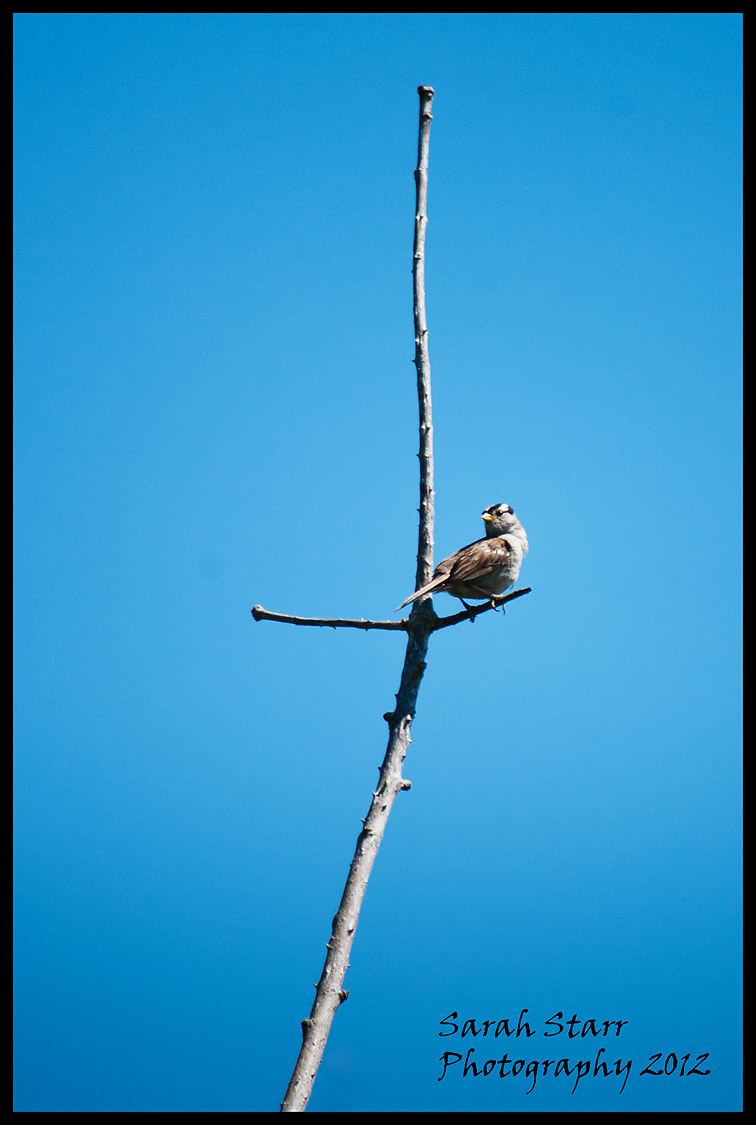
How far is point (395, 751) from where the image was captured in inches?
120

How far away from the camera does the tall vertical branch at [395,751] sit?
2.70m

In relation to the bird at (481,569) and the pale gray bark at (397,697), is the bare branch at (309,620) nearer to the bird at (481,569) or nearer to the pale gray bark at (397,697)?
the pale gray bark at (397,697)

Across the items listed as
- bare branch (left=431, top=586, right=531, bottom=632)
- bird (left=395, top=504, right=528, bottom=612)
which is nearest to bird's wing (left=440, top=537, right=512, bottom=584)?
bird (left=395, top=504, right=528, bottom=612)

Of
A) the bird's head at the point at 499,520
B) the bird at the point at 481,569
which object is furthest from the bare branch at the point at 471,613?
the bird's head at the point at 499,520

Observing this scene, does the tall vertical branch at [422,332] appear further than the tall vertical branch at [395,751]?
Yes

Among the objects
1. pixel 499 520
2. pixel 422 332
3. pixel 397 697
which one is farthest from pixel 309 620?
pixel 499 520

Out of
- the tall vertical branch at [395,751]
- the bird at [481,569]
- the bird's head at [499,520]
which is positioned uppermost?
the bird's head at [499,520]

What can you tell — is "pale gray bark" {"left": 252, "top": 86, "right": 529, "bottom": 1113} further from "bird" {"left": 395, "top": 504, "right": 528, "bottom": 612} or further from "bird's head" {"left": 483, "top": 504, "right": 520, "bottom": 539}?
"bird's head" {"left": 483, "top": 504, "right": 520, "bottom": 539}

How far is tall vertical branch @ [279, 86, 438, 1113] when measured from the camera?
2.70 meters

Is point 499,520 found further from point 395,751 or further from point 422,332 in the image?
point 395,751
